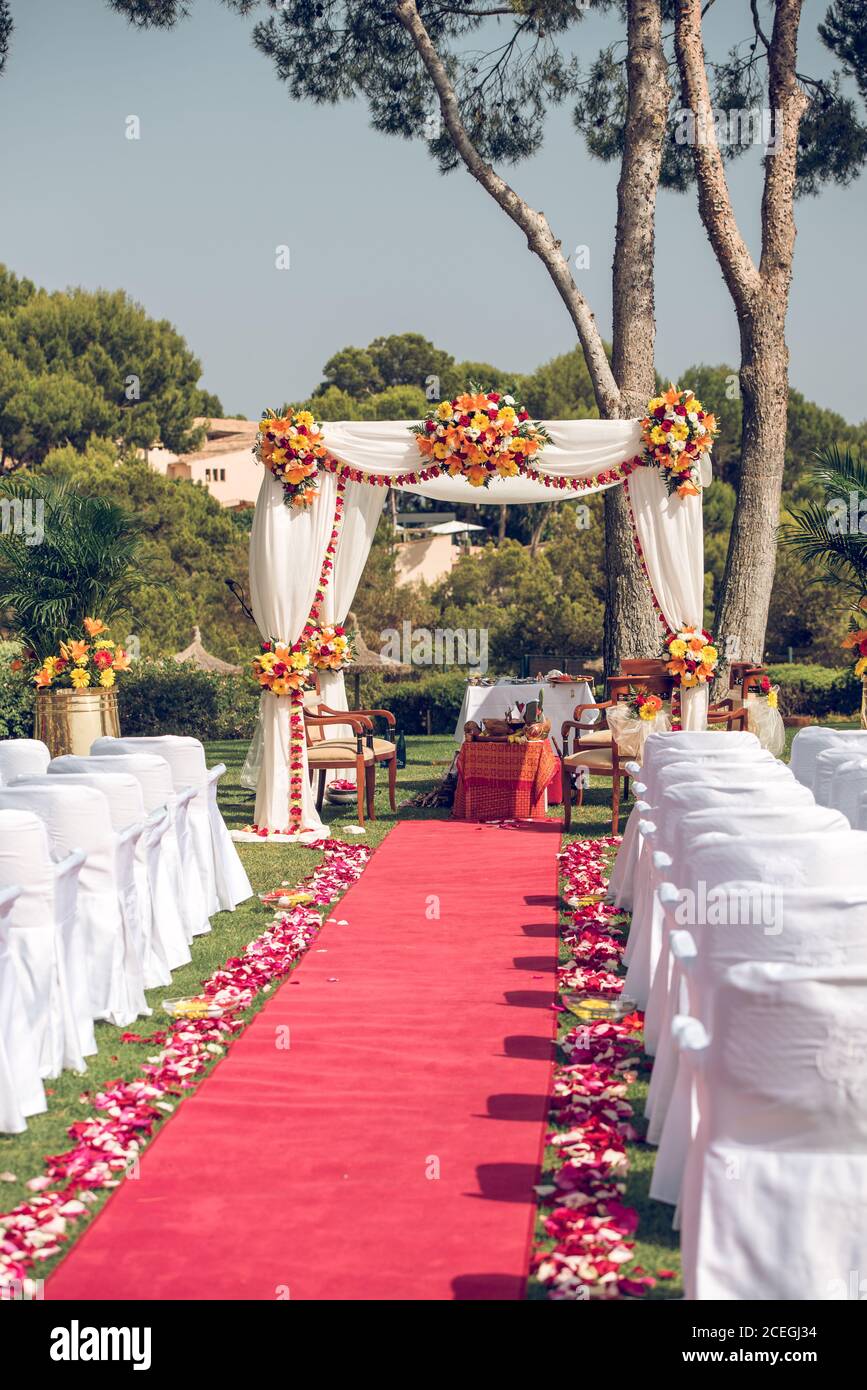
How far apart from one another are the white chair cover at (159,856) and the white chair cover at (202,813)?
416 mm

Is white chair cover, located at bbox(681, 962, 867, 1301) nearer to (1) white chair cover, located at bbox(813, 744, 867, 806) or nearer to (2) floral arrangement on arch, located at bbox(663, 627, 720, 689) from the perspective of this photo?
(1) white chair cover, located at bbox(813, 744, 867, 806)

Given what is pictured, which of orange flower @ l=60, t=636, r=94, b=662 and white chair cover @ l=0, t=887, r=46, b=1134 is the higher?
orange flower @ l=60, t=636, r=94, b=662

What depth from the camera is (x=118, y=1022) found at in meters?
5.85

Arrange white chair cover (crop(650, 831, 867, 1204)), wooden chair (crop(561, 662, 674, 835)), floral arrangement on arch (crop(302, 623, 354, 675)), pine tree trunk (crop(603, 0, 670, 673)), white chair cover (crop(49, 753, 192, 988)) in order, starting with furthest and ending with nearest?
pine tree trunk (crop(603, 0, 670, 673)) → floral arrangement on arch (crop(302, 623, 354, 675)) → wooden chair (crop(561, 662, 674, 835)) → white chair cover (crop(49, 753, 192, 988)) → white chair cover (crop(650, 831, 867, 1204))

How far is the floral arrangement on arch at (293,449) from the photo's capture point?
10.7m

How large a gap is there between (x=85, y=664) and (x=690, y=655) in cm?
516

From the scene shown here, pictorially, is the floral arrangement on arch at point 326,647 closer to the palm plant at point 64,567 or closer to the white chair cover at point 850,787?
the palm plant at point 64,567

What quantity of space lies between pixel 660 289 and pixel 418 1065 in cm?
1117

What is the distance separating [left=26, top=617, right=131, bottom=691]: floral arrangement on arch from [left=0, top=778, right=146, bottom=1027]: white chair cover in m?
6.94

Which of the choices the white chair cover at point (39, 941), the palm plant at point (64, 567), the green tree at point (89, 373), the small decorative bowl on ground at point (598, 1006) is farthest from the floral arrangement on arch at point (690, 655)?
the green tree at point (89, 373)

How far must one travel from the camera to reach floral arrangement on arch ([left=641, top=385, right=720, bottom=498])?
10.7 m

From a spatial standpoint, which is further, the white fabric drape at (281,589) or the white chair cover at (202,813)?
the white fabric drape at (281,589)

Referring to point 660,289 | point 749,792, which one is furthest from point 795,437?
point 749,792

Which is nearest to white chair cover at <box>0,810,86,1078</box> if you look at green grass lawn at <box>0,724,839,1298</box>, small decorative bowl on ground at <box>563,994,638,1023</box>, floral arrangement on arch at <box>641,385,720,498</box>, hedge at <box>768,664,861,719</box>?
green grass lawn at <box>0,724,839,1298</box>
